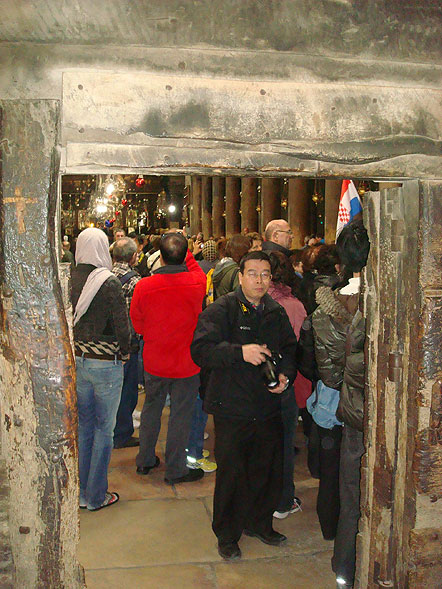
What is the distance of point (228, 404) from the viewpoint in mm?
4039

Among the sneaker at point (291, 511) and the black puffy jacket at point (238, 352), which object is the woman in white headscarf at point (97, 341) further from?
the sneaker at point (291, 511)

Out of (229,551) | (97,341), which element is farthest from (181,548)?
(97,341)

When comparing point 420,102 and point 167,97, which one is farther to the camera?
point 420,102

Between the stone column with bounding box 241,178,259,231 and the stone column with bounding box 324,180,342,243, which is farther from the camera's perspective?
the stone column with bounding box 241,178,259,231

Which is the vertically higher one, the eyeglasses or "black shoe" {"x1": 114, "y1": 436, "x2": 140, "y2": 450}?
the eyeglasses

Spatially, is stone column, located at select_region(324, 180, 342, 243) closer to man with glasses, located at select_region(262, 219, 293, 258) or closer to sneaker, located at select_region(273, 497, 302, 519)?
man with glasses, located at select_region(262, 219, 293, 258)

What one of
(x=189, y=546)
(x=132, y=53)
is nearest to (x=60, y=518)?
(x=189, y=546)

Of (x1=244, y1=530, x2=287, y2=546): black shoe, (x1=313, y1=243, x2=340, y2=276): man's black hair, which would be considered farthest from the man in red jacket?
(x1=244, y1=530, x2=287, y2=546): black shoe

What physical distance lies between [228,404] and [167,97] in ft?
6.57

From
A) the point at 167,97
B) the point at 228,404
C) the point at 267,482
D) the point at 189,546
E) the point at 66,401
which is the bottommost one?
the point at 189,546

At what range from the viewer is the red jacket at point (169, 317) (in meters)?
5.15

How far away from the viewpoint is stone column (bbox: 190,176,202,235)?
31.0 metres

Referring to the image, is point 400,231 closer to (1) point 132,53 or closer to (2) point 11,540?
(1) point 132,53

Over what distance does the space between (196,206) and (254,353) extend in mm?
27863
